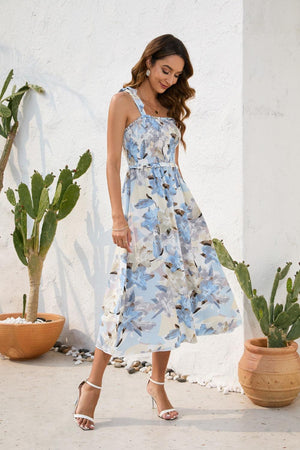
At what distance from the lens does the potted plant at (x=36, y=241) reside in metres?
3.47

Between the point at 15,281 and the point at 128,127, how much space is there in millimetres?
2266

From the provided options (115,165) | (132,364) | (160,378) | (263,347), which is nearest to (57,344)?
(132,364)

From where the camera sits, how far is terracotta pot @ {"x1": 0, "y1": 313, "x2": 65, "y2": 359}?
3457mm

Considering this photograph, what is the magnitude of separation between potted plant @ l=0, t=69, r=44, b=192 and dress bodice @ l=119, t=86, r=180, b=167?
1.84 meters

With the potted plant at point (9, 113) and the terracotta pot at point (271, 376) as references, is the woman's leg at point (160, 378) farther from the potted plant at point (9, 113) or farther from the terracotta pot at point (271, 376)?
the potted plant at point (9, 113)

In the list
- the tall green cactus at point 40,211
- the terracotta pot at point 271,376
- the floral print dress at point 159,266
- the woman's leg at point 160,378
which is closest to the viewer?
the floral print dress at point 159,266

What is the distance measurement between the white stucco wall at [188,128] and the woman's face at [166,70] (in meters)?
0.64

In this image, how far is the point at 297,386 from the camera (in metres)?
2.63

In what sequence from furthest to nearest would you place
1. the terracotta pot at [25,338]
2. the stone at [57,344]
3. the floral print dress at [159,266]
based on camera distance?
the stone at [57,344] → the terracotta pot at [25,338] → the floral print dress at [159,266]

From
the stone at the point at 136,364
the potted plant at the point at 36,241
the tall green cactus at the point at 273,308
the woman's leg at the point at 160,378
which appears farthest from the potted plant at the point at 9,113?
the woman's leg at the point at 160,378

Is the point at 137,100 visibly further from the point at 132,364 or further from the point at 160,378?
the point at 132,364

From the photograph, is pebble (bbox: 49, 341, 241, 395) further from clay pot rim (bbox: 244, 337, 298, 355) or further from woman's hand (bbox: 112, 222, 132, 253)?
woman's hand (bbox: 112, 222, 132, 253)

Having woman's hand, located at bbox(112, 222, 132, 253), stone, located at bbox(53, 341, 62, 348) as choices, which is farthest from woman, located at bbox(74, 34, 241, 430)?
stone, located at bbox(53, 341, 62, 348)

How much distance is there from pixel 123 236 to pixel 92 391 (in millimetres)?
650
